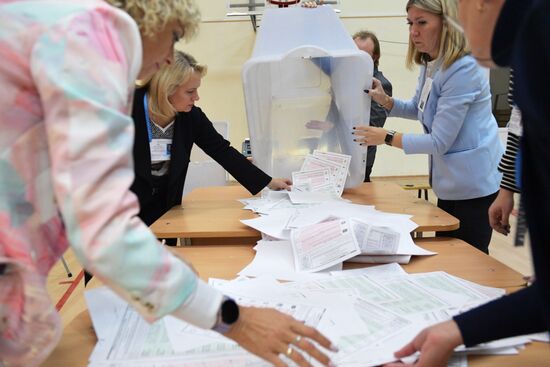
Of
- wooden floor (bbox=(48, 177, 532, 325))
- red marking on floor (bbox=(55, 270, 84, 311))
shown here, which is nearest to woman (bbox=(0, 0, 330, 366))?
wooden floor (bbox=(48, 177, 532, 325))

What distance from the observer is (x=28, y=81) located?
1.65 ft

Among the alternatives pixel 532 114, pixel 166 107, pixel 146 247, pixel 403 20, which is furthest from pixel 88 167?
pixel 403 20

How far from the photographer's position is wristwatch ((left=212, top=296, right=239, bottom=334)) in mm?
579

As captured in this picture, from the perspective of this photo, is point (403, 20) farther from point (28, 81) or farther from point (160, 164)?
point (28, 81)

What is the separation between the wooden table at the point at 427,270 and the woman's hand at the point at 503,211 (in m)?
0.16

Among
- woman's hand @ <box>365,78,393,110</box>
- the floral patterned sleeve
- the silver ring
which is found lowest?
the silver ring

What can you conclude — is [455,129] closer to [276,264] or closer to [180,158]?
[276,264]

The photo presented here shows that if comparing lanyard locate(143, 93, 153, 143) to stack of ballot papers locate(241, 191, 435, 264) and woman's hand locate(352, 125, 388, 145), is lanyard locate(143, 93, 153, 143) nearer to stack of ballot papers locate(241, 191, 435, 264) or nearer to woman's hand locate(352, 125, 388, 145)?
stack of ballot papers locate(241, 191, 435, 264)

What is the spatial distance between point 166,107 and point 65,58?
1.28 metres

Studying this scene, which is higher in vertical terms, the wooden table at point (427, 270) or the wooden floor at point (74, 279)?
the wooden table at point (427, 270)

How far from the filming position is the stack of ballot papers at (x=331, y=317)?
73 centimetres

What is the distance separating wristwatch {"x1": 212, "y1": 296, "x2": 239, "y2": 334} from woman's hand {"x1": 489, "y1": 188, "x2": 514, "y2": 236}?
1.01 metres

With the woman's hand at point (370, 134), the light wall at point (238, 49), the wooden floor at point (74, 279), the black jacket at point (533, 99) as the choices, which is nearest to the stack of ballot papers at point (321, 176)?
the woman's hand at point (370, 134)

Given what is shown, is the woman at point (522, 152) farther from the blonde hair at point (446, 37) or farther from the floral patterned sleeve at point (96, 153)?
the blonde hair at point (446, 37)
